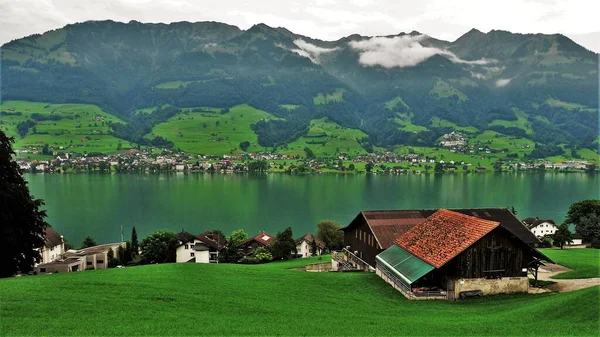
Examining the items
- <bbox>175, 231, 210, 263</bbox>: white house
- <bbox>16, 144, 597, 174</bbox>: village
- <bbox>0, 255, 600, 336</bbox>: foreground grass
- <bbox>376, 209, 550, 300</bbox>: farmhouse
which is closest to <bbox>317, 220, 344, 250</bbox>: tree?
<bbox>175, 231, 210, 263</bbox>: white house

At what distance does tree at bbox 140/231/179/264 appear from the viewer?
4575 centimetres

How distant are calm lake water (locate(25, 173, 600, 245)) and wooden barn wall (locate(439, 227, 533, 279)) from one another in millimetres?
50677

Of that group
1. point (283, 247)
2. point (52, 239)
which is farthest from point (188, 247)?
point (52, 239)

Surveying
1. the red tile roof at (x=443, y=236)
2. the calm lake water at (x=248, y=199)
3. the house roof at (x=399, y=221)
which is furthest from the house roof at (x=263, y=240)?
the red tile roof at (x=443, y=236)

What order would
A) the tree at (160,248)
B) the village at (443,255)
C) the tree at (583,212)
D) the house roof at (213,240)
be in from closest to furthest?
1. the village at (443,255)
2. the tree at (160,248)
3. the house roof at (213,240)
4. the tree at (583,212)

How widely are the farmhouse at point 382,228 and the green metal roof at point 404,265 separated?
383 centimetres

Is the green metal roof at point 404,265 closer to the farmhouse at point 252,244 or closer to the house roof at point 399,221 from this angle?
the house roof at point 399,221

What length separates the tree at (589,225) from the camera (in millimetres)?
54344

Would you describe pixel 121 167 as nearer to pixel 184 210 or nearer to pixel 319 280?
pixel 184 210

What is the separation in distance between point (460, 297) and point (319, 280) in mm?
6516

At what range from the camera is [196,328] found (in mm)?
11828

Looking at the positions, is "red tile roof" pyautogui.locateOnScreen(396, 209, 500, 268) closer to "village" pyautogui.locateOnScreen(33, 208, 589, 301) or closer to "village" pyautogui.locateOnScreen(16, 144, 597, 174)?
"village" pyautogui.locateOnScreen(33, 208, 589, 301)

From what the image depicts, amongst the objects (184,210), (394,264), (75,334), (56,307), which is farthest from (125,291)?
(184,210)

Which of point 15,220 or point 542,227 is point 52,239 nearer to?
point 15,220
